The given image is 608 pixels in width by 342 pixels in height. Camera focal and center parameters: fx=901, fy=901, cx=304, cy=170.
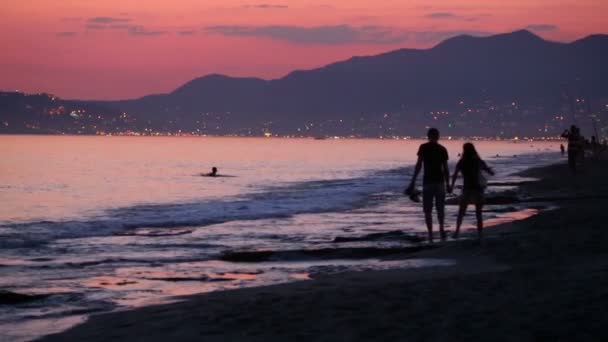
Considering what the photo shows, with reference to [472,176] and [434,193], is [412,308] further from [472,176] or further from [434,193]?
[472,176]

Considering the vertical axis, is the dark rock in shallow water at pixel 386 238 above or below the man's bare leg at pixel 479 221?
below

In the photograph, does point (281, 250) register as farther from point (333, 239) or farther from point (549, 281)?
point (549, 281)

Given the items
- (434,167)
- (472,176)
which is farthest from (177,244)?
(472,176)

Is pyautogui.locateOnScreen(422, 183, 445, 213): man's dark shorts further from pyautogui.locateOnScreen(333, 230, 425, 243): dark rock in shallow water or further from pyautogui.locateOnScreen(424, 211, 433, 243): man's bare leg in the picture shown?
pyautogui.locateOnScreen(333, 230, 425, 243): dark rock in shallow water

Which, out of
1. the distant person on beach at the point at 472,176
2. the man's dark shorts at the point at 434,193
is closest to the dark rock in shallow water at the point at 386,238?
the man's dark shorts at the point at 434,193

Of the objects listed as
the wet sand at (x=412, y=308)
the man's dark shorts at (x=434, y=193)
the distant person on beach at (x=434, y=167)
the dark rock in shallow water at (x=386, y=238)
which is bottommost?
the dark rock in shallow water at (x=386, y=238)

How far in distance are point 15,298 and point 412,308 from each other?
18.5ft

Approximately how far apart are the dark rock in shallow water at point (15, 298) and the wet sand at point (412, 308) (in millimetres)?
1958

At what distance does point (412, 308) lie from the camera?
885 cm

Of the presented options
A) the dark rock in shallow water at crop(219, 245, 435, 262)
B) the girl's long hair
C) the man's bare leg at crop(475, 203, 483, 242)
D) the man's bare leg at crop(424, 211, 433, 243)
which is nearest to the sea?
the dark rock in shallow water at crop(219, 245, 435, 262)

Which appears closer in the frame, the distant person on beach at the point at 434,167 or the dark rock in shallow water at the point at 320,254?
the dark rock in shallow water at the point at 320,254

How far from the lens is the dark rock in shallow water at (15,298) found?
11633mm

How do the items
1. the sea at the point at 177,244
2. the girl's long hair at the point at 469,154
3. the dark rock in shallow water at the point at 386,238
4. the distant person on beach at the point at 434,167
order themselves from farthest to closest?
the dark rock in shallow water at the point at 386,238 → the girl's long hair at the point at 469,154 → the distant person on beach at the point at 434,167 → the sea at the point at 177,244

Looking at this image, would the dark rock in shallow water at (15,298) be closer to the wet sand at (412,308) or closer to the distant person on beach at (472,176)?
the wet sand at (412,308)
